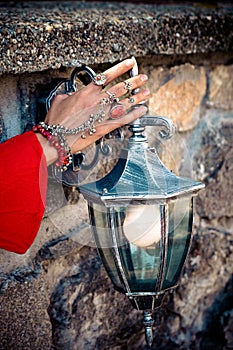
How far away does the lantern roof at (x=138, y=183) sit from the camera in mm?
979

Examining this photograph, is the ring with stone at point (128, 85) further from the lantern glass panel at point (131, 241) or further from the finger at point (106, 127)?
the lantern glass panel at point (131, 241)

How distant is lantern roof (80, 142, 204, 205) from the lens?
979 millimetres

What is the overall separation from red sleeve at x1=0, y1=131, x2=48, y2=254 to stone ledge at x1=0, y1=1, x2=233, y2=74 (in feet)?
0.48

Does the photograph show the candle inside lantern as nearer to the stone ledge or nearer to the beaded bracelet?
the beaded bracelet

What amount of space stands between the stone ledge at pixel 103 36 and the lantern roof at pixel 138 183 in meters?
0.23

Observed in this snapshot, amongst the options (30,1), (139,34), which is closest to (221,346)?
(139,34)

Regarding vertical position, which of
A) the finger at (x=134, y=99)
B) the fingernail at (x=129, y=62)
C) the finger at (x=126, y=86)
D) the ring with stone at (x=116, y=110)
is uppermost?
the fingernail at (x=129, y=62)

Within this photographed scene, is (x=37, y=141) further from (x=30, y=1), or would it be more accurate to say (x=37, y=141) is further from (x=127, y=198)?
(x=30, y=1)

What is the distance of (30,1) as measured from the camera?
188 centimetres

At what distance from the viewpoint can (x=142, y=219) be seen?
101cm

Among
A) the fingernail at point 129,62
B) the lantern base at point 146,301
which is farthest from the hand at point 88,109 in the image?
the lantern base at point 146,301

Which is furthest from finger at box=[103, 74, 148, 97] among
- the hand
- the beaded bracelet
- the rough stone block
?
the rough stone block

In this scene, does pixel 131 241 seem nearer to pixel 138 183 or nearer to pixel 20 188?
pixel 138 183

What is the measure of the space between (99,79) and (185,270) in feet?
2.22
